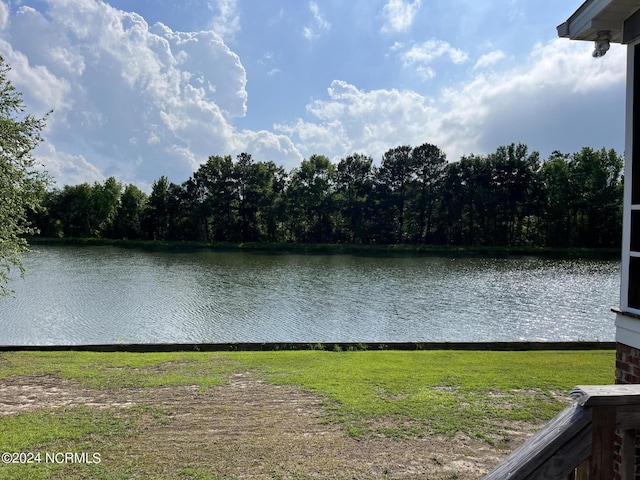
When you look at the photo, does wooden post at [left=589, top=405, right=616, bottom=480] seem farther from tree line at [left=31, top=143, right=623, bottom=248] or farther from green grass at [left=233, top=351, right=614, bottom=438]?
tree line at [left=31, top=143, right=623, bottom=248]

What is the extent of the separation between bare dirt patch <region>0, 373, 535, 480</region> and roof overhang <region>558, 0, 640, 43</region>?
375 cm

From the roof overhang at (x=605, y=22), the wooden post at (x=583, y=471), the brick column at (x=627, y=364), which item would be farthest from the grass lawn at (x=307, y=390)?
the roof overhang at (x=605, y=22)

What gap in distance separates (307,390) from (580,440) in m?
5.50

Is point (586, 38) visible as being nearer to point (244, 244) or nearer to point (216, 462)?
point (216, 462)

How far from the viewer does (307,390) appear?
6.37 metres

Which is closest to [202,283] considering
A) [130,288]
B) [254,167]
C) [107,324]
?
[130,288]

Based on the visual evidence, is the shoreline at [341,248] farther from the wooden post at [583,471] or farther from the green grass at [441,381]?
the wooden post at [583,471]

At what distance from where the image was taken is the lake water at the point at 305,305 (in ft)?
40.6

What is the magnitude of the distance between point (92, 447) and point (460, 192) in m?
43.6

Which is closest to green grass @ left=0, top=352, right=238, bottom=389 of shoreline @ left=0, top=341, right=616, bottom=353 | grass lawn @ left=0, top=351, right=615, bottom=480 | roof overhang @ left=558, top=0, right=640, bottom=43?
grass lawn @ left=0, top=351, right=615, bottom=480

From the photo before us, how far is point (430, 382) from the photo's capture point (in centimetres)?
665

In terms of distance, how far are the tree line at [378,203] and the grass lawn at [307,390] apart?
3795 cm

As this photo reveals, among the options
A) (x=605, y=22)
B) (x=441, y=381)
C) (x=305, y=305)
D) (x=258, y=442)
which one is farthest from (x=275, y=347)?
(x=605, y=22)

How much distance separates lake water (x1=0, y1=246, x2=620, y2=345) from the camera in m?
12.4
